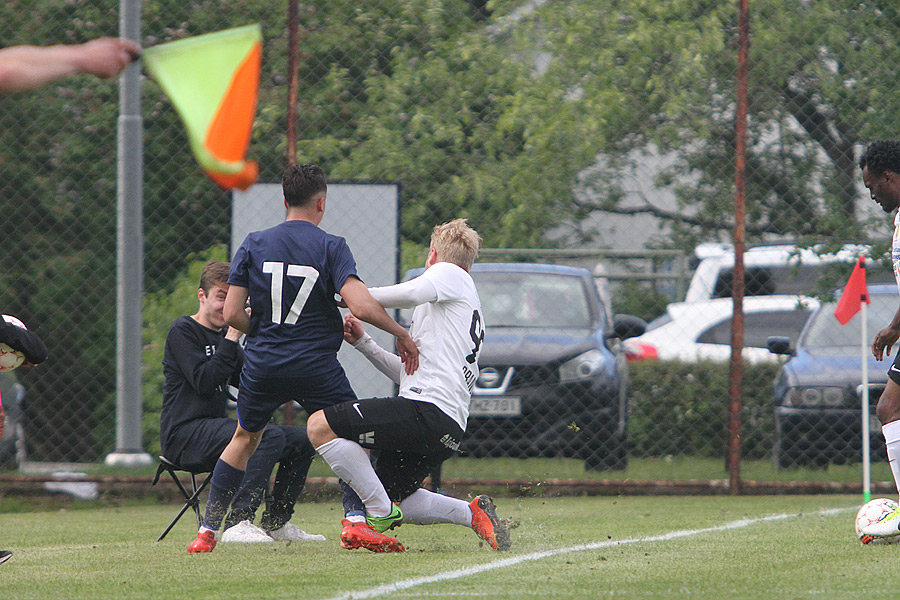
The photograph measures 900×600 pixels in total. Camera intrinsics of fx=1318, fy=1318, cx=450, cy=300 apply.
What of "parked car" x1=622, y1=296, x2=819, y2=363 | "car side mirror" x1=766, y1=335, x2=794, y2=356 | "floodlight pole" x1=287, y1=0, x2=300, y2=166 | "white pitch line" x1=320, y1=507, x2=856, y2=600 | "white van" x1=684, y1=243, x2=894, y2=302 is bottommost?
"white pitch line" x1=320, y1=507, x2=856, y2=600

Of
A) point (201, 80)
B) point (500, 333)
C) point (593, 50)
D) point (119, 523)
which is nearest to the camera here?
point (201, 80)

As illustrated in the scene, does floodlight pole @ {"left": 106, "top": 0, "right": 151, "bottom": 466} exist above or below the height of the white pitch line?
above

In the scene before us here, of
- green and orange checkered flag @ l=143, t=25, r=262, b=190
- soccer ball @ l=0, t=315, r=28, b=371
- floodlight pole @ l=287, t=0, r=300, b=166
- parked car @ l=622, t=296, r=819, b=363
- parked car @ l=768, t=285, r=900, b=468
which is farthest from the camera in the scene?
parked car @ l=622, t=296, r=819, b=363

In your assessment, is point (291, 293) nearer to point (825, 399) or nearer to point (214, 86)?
point (214, 86)

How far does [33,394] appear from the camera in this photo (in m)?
10.1

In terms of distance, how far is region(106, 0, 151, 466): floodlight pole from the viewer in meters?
9.27

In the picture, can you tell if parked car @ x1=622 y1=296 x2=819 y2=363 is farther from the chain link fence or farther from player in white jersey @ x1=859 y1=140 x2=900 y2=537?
player in white jersey @ x1=859 y1=140 x2=900 y2=537

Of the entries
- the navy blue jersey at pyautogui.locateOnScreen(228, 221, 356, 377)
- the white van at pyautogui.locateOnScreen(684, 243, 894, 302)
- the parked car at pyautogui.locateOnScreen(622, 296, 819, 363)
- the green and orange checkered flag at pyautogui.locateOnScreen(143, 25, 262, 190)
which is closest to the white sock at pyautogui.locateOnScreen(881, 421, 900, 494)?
the navy blue jersey at pyautogui.locateOnScreen(228, 221, 356, 377)

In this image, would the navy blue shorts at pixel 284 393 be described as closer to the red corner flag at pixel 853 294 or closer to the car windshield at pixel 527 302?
the red corner flag at pixel 853 294

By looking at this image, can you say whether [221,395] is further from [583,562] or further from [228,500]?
[583,562]

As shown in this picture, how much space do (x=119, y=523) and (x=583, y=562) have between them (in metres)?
3.56

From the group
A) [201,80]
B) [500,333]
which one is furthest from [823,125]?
[201,80]

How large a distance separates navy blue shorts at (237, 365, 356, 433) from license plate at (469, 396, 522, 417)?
348 cm

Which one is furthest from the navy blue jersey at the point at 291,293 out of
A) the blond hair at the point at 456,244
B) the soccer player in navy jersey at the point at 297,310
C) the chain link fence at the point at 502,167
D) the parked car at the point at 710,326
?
the parked car at the point at 710,326
